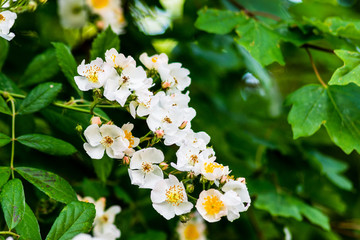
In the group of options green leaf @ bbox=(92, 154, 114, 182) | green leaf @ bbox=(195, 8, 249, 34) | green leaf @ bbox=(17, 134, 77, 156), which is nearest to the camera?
green leaf @ bbox=(17, 134, 77, 156)

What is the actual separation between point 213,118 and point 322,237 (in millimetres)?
1125

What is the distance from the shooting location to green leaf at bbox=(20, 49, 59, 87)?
133cm

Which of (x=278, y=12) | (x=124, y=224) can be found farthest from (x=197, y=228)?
(x=278, y=12)

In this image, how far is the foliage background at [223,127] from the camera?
4.30 feet

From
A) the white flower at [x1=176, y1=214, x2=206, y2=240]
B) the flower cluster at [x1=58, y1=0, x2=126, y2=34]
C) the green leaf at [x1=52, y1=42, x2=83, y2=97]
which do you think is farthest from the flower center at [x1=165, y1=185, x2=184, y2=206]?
the flower cluster at [x1=58, y1=0, x2=126, y2=34]

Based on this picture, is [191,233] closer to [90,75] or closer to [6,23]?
[90,75]

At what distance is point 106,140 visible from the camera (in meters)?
0.95

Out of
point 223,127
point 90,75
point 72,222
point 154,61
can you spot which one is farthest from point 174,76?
point 223,127

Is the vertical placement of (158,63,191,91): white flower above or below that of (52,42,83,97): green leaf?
below

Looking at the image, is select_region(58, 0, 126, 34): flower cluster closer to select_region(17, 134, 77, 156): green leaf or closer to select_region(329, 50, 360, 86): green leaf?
select_region(17, 134, 77, 156): green leaf

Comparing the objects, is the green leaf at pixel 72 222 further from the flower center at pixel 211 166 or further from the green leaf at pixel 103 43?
the green leaf at pixel 103 43

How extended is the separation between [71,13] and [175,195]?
1258mm

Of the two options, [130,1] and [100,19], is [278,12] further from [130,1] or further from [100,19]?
[100,19]

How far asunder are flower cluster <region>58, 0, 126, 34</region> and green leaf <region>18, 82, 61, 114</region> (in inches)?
30.1
